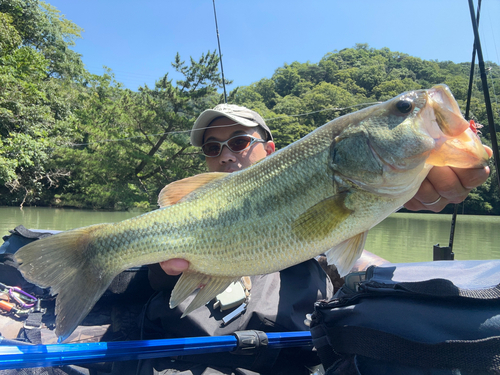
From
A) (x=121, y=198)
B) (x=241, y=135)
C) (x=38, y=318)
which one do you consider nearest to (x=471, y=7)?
(x=241, y=135)

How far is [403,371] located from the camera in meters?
1.02

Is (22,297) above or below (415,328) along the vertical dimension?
below

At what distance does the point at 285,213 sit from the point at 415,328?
2.16ft

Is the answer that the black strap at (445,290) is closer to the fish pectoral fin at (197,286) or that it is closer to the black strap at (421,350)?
the black strap at (421,350)

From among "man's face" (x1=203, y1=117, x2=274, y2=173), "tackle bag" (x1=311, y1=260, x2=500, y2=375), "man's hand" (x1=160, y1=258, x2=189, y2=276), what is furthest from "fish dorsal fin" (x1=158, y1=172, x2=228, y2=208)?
"man's face" (x1=203, y1=117, x2=274, y2=173)

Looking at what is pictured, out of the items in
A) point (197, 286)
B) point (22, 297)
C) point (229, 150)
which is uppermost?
point (229, 150)

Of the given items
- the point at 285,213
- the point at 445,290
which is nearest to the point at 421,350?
the point at 445,290

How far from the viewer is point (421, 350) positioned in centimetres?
101

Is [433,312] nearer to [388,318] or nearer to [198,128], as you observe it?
[388,318]

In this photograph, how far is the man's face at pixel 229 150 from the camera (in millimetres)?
3070

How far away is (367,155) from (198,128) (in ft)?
7.16

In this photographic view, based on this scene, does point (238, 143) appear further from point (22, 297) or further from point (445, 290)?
point (445, 290)

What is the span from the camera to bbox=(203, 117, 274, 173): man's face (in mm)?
3070

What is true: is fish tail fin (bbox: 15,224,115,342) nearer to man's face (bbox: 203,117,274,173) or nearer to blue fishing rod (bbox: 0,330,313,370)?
blue fishing rod (bbox: 0,330,313,370)
